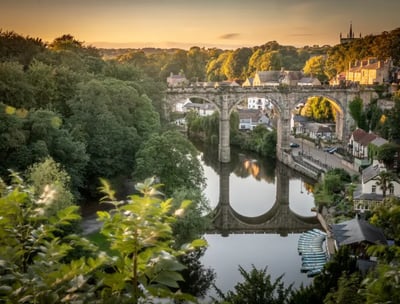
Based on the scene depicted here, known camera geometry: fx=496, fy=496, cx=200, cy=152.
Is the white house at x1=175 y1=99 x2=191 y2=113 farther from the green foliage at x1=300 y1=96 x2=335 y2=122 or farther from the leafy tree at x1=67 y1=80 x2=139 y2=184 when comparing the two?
the leafy tree at x1=67 y1=80 x2=139 y2=184

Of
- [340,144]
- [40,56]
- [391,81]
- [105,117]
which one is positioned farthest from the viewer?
[391,81]

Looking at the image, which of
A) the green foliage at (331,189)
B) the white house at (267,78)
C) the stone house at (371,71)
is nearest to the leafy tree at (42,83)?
the green foliage at (331,189)

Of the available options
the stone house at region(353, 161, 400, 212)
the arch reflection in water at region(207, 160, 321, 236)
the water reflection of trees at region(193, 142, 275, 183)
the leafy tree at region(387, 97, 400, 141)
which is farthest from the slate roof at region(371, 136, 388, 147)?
the stone house at region(353, 161, 400, 212)

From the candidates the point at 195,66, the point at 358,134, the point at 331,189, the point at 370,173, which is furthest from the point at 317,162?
the point at 195,66

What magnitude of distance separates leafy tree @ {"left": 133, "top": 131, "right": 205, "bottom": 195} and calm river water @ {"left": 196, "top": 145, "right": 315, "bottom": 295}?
367 cm

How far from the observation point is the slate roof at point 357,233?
20391mm

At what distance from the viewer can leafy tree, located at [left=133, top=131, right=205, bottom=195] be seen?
80.7 feet

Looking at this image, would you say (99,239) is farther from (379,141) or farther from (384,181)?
(379,141)

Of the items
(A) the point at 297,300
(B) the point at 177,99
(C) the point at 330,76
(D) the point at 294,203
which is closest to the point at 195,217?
(A) the point at 297,300

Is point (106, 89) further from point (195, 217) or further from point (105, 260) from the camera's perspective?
point (105, 260)

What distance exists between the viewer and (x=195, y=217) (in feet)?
66.3

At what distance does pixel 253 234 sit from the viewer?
92.3 ft

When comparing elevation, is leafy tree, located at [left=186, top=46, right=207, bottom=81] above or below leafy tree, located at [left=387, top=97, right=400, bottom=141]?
above

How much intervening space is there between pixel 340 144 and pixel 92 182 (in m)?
29.3
